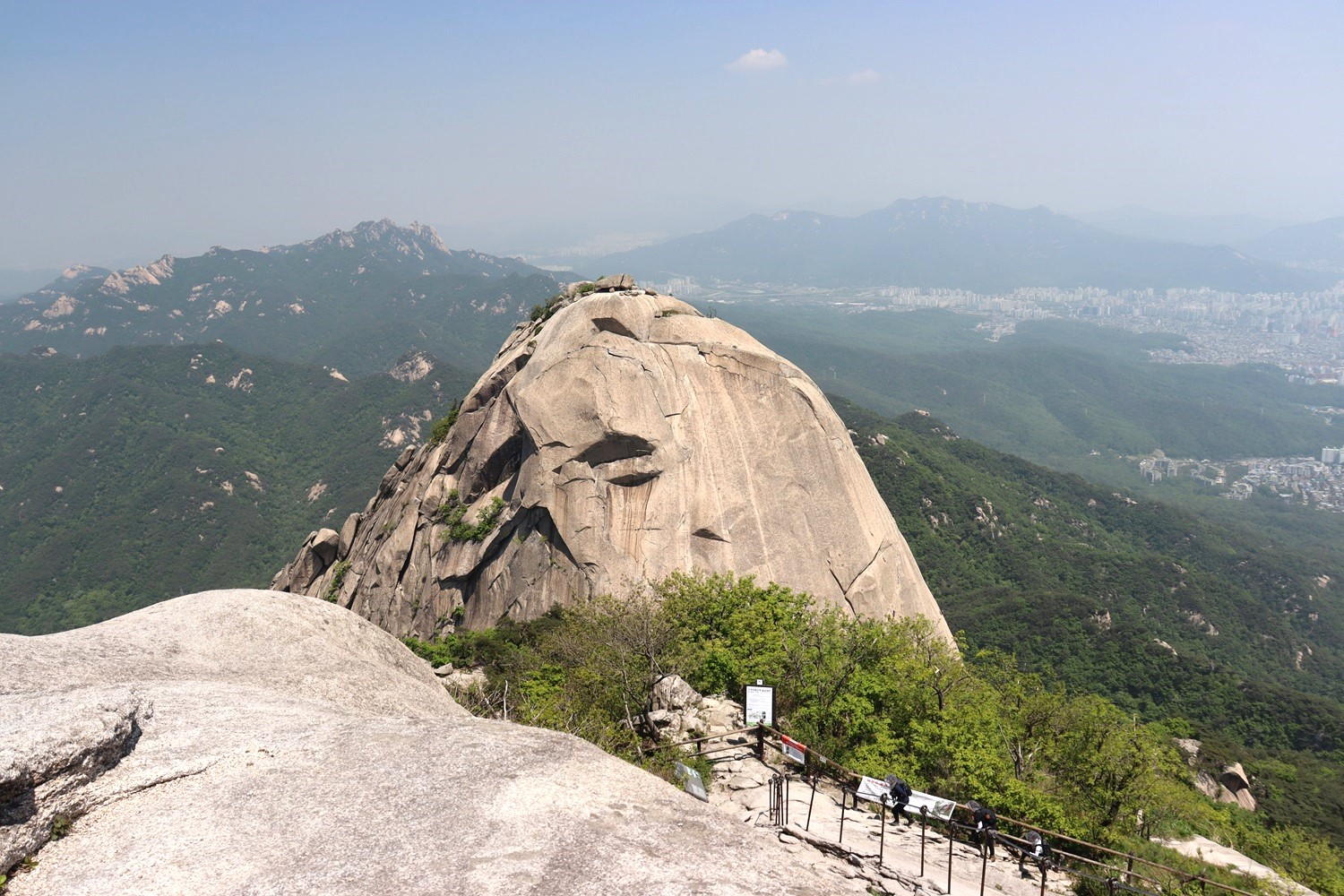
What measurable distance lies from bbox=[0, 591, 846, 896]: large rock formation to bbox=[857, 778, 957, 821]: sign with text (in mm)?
4468

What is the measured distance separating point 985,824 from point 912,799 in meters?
1.74

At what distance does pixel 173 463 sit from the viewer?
12388 cm

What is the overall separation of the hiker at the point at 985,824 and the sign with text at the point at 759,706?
4665 mm

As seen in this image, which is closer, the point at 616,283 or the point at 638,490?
the point at 638,490

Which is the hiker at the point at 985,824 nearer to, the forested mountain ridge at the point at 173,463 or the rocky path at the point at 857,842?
the rocky path at the point at 857,842

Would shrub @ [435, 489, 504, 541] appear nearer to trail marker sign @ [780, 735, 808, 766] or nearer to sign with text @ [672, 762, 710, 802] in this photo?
sign with text @ [672, 762, 710, 802]

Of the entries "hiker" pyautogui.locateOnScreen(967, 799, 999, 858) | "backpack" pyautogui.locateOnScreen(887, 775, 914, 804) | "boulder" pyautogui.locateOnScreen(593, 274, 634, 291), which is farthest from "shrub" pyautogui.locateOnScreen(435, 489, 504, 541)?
"hiker" pyautogui.locateOnScreen(967, 799, 999, 858)

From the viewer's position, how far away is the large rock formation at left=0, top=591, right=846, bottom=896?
24.8 feet

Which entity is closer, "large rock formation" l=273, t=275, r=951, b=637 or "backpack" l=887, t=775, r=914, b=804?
"backpack" l=887, t=775, r=914, b=804

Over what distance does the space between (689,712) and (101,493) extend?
144 meters

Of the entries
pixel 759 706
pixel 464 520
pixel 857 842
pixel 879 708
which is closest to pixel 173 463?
pixel 464 520

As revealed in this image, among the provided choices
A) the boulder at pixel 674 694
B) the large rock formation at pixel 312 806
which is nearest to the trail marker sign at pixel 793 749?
the boulder at pixel 674 694

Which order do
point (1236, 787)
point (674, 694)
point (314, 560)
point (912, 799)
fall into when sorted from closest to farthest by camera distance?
point (912, 799) < point (674, 694) < point (1236, 787) < point (314, 560)

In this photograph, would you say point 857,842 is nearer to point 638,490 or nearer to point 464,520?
point 638,490
